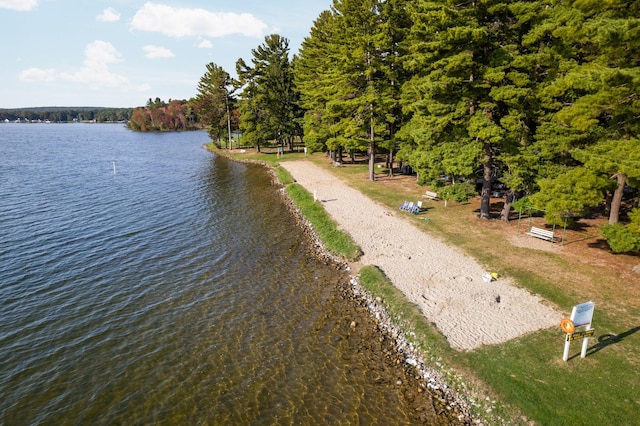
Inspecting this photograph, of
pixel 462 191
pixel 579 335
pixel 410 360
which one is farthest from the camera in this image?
→ pixel 462 191

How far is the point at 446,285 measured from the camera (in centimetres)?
1670

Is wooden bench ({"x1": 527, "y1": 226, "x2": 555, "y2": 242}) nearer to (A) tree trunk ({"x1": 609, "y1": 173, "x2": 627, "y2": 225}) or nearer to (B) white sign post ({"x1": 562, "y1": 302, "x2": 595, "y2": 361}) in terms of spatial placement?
(A) tree trunk ({"x1": 609, "y1": 173, "x2": 627, "y2": 225})

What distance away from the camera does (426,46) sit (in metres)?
22.2

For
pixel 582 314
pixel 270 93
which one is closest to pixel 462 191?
pixel 582 314

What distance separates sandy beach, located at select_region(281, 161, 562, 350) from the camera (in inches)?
532

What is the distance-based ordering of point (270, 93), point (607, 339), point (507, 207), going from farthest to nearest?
1. point (270, 93)
2. point (507, 207)
3. point (607, 339)

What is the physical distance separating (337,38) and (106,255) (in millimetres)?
29814

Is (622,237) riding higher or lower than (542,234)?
higher

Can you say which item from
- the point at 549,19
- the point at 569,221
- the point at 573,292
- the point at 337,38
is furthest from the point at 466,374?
the point at 337,38

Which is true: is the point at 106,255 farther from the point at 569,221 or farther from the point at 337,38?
the point at 337,38

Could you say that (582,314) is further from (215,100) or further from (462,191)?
(215,100)

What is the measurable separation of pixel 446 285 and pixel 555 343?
4934mm

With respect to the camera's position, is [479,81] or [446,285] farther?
[479,81]

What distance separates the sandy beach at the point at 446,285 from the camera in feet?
44.4
